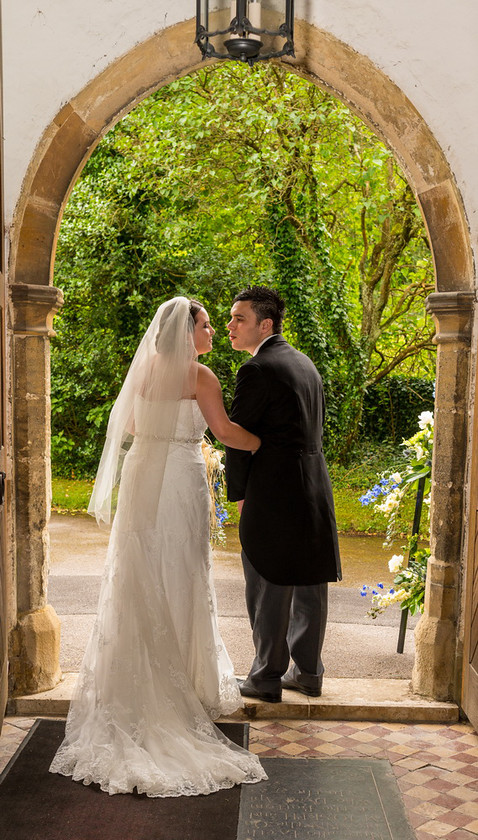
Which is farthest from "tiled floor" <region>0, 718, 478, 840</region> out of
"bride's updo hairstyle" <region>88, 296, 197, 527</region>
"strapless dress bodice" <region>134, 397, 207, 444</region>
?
"strapless dress bodice" <region>134, 397, 207, 444</region>

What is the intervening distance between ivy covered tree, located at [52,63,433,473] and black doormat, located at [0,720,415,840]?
25.4ft

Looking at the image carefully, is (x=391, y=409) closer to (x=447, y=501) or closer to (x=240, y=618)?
(x=240, y=618)

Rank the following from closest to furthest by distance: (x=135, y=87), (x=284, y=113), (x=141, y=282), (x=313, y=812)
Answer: (x=313, y=812) → (x=135, y=87) → (x=284, y=113) → (x=141, y=282)

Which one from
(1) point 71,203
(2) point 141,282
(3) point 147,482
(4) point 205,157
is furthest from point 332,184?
(3) point 147,482

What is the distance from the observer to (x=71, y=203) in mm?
12477

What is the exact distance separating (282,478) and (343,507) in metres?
7.39

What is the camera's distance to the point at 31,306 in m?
4.07

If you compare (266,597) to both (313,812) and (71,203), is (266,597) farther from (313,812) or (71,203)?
(71,203)

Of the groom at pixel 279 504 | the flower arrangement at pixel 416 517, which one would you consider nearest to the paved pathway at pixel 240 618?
the flower arrangement at pixel 416 517

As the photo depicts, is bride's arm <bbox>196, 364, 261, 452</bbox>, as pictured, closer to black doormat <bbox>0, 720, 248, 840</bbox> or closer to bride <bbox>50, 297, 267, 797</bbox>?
bride <bbox>50, 297, 267, 797</bbox>

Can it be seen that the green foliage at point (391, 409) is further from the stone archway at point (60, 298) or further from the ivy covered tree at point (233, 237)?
the stone archway at point (60, 298)

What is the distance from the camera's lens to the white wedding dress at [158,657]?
130 inches

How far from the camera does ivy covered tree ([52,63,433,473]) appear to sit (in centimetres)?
1044

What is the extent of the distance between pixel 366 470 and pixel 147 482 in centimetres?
894
